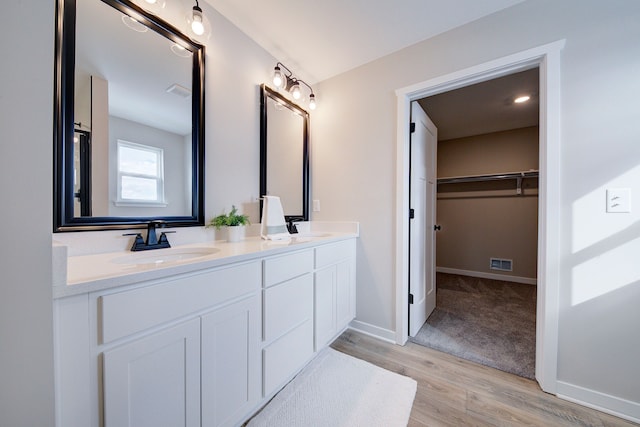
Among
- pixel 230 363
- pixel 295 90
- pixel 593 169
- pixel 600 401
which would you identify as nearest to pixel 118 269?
pixel 230 363

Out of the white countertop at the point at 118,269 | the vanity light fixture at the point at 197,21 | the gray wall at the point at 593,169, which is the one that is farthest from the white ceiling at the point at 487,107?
the white countertop at the point at 118,269

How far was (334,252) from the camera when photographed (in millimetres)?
1777

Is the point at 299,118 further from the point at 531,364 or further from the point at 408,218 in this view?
the point at 531,364

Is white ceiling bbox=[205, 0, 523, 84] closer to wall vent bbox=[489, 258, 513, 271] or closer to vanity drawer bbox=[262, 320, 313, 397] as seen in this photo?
vanity drawer bbox=[262, 320, 313, 397]

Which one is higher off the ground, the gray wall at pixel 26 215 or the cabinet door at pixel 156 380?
the gray wall at pixel 26 215

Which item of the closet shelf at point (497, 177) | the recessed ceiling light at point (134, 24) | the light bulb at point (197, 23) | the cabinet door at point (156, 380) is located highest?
the light bulb at point (197, 23)

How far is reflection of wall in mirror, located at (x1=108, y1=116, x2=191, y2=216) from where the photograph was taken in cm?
111

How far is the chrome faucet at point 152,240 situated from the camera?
44.7 inches

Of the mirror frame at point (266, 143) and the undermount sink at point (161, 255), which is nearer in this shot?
the undermount sink at point (161, 255)

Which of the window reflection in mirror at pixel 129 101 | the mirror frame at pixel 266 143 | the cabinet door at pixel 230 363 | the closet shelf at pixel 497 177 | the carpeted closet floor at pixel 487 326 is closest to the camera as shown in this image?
the cabinet door at pixel 230 363

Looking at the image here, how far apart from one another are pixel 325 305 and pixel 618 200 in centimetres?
181

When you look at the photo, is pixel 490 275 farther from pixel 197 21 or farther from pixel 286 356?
pixel 197 21

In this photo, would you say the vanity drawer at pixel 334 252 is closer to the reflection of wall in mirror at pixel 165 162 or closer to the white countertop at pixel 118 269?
the white countertop at pixel 118 269

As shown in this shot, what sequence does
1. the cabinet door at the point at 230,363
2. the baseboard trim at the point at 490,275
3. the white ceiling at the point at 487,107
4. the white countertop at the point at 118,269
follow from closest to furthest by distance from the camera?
the white countertop at the point at 118,269
the cabinet door at the point at 230,363
the white ceiling at the point at 487,107
the baseboard trim at the point at 490,275
